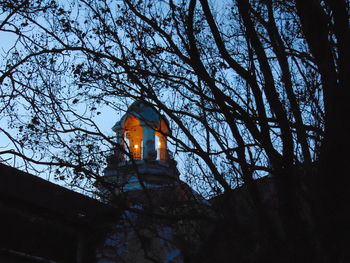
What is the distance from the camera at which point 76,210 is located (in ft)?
39.0

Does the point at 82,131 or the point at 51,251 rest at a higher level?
the point at 82,131

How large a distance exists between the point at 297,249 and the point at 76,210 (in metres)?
7.44

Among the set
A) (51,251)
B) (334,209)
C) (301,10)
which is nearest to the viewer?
(334,209)

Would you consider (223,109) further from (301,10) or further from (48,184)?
(48,184)

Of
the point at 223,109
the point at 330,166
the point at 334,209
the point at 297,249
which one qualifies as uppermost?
the point at 223,109

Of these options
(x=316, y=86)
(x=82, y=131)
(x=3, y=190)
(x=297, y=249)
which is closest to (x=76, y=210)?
(x=3, y=190)

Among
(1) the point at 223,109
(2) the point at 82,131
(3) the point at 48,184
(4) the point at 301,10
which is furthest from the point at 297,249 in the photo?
(3) the point at 48,184

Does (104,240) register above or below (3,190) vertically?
below

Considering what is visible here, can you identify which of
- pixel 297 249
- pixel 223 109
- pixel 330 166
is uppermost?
pixel 223 109

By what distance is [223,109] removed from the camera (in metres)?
6.57

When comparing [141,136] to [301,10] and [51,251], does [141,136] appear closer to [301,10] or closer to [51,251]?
[51,251]

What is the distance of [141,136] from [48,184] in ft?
32.5

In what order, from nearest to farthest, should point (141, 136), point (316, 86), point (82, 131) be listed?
point (316, 86), point (82, 131), point (141, 136)

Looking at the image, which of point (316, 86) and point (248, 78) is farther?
point (316, 86)
